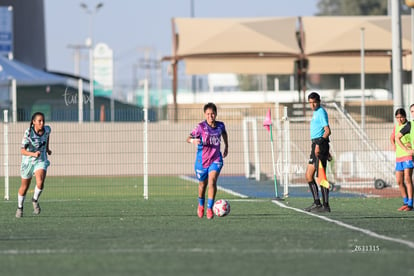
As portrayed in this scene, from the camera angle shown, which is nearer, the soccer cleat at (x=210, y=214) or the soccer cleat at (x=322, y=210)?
the soccer cleat at (x=210, y=214)

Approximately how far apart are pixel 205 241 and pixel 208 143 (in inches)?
173

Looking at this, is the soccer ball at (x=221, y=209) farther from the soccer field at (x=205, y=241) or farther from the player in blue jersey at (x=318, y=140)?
the player in blue jersey at (x=318, y=140)

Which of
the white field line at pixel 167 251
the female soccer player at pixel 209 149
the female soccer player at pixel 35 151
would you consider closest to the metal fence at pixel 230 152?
the female soccer player at pixel 35 151

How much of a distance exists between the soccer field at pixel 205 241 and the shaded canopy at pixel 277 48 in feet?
101

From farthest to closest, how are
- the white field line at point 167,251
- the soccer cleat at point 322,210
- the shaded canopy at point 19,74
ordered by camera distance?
the shaded canopy at point 19,74 < the soccer cleat at point 322,210 < the white field line at point 167,251

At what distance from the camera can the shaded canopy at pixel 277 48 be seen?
168 ft

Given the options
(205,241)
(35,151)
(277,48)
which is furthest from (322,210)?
(277,48)

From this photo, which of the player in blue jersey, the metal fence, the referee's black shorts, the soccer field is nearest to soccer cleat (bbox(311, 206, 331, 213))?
the player in blue jersey

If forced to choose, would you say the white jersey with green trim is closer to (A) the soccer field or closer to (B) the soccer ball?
(A) the soccer field

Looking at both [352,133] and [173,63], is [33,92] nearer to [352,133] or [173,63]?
[173,63]

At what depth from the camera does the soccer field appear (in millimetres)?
10297

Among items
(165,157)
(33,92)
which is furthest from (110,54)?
(165,157)

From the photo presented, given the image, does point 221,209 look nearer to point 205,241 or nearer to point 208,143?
point 208,143

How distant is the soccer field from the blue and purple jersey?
930 mm
